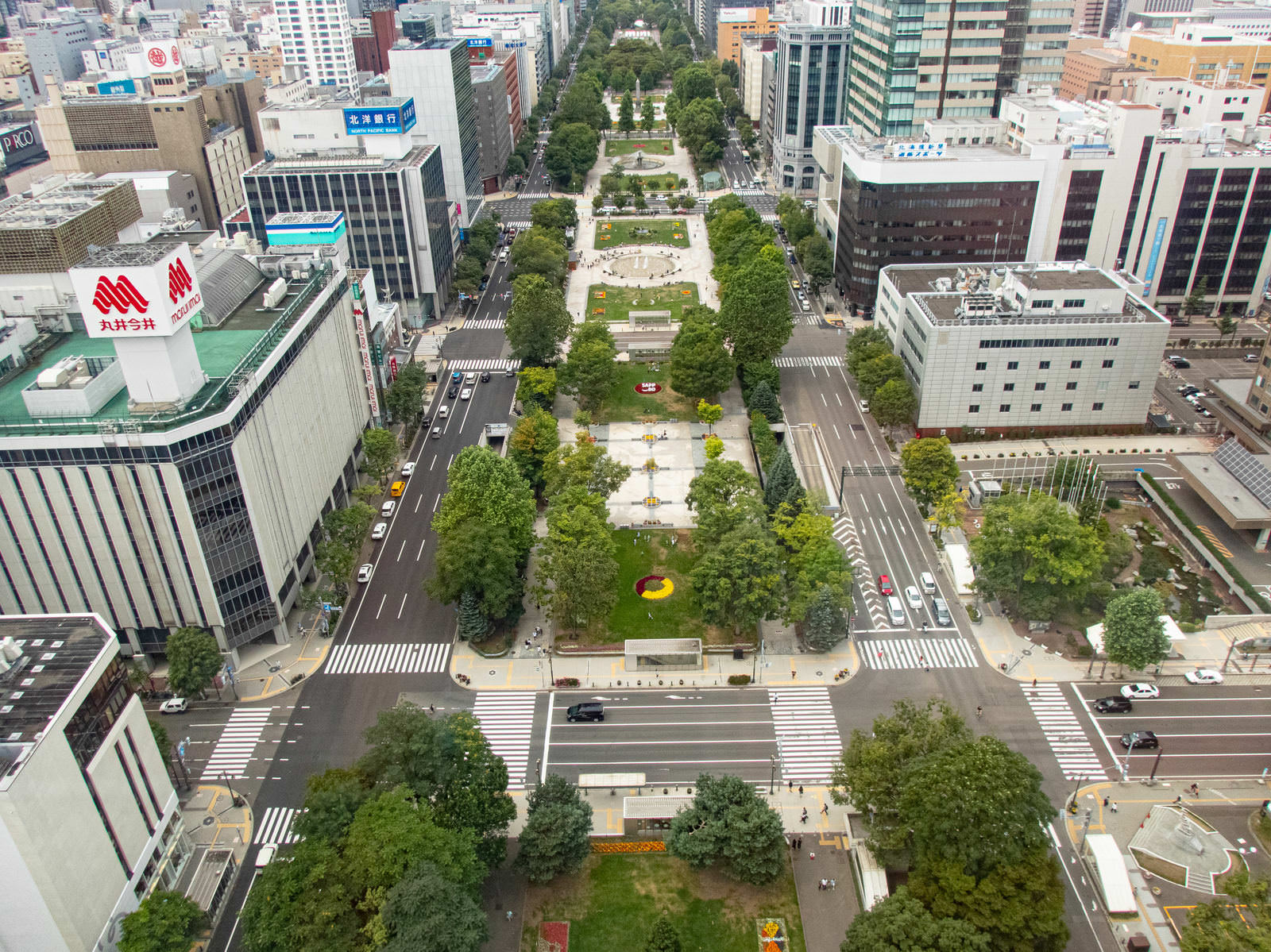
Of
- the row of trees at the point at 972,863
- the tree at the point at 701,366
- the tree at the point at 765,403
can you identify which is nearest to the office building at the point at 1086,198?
the tree at the point at 701,366

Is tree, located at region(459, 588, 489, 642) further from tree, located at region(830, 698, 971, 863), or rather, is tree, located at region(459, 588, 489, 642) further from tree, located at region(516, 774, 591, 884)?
tree, located at region(830, 698, 971, 863)

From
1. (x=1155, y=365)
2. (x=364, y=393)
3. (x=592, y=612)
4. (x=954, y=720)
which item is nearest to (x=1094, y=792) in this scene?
(x=954, y=720)

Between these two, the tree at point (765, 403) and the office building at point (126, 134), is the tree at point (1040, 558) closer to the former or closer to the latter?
the tree at point (765, 403)

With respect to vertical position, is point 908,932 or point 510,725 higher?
point 908,932

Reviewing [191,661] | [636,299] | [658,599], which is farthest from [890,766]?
[636,299]

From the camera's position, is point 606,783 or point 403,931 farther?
point 606,783

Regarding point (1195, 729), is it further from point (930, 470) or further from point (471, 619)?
point (471, 619)

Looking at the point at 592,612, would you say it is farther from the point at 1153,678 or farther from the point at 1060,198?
the point at 1060,198
